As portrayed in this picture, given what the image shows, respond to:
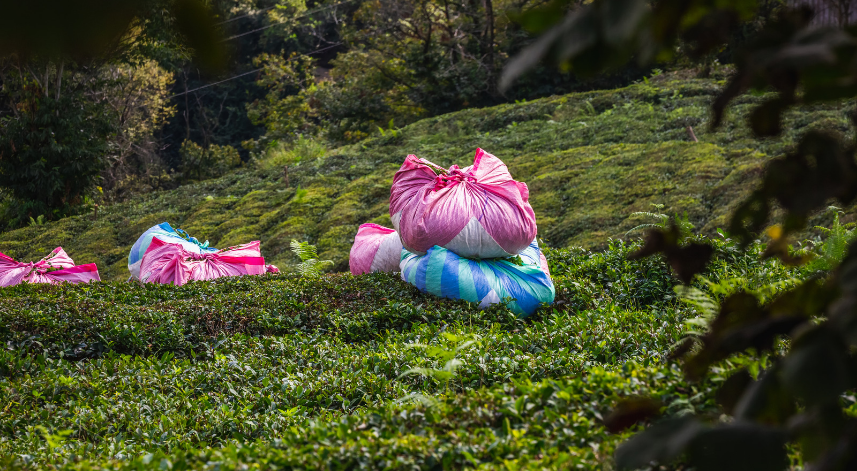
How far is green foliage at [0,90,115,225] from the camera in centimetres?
1489

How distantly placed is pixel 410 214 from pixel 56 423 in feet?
8.89

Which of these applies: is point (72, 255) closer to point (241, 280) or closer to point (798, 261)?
point (241, 280)

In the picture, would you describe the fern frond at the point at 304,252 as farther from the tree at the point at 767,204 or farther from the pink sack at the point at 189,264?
the tree at the point at 767,204

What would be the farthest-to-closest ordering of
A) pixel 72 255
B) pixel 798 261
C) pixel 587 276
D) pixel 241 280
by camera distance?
pixel 72 255 < pixel 241 280 < pixel 587 276 < pixel 798 261

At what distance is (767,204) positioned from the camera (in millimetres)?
1141

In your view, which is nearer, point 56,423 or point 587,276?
point 56,423

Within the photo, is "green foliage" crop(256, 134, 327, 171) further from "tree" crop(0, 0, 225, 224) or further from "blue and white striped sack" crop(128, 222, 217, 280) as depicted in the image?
"blue and white striped sack" crop(128, 222, 217, 280)

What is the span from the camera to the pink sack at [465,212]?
16.6ft

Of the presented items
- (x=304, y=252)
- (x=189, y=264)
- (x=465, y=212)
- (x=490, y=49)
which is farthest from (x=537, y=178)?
(x=490, y=49)

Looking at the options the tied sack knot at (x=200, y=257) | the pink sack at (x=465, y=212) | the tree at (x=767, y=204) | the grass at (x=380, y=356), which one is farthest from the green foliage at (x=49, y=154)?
the tree at (x=767, y=204)

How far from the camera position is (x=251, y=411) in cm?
354

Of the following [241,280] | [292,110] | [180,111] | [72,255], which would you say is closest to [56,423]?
[241,280]

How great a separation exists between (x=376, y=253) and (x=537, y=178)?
16.4ft

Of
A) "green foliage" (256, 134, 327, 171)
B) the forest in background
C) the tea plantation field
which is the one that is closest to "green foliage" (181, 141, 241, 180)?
the forest in background
